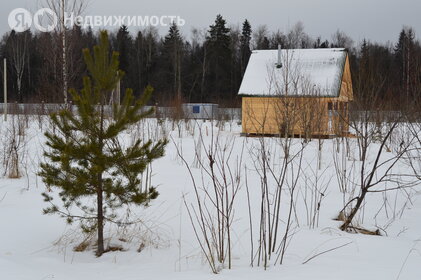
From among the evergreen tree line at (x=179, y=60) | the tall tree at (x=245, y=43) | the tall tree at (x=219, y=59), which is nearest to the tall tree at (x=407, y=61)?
the evergreen tree line at (x=179, y=60)

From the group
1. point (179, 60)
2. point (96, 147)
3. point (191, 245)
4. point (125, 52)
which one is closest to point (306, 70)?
point (191, 245)

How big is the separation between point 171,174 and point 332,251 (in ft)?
12.7

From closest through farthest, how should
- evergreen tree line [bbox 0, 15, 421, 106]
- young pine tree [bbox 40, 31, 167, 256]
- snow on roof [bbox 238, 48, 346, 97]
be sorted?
young pine tree [bbox 40, 31, 167, 256] → snow on roof [bbox 238, 48, 346, 97] → evergreen tree line [bbox 0, 15, 421, 106]

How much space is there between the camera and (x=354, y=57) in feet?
126

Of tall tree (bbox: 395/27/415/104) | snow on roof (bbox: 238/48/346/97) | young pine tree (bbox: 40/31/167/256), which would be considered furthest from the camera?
snow on roof (bbox: 238/48/346/97)

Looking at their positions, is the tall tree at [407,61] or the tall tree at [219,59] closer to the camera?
the tall tree at [407,61]

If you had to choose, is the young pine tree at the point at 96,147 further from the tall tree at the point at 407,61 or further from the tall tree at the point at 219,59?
the tall tree at the point at 219,59

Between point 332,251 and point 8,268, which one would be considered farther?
point 332,251

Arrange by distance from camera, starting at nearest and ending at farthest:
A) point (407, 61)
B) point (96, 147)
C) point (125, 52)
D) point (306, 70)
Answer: point (96, 147) → point (306, 70) → point (407, 61) → point (125, 52)

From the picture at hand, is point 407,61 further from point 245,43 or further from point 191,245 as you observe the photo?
point 245,43

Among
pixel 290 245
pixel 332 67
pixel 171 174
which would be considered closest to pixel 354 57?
pixel 332 67

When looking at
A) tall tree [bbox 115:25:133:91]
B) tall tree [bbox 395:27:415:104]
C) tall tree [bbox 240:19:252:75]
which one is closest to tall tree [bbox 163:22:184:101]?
tall tree [bbox 115:25:133:91]

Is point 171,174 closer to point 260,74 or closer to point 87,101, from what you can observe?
point 87,101

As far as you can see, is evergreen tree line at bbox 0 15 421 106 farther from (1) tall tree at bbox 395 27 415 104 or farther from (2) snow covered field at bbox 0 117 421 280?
(2) snow covered field at bbox 0 117 421 280
